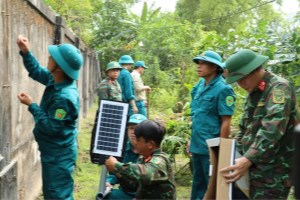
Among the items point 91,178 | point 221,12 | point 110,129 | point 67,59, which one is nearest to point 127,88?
point 91,178

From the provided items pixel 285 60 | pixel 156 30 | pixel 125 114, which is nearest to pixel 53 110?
pixel 125 114

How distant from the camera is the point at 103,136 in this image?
3.56 metres

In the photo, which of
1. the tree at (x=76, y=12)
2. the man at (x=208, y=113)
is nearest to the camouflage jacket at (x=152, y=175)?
the man at (x=208, y=113)

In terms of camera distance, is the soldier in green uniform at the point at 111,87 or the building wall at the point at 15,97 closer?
the building wall at the point at 15,97

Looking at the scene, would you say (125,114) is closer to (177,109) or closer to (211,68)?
(211,68)

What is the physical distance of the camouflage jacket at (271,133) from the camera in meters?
3.14

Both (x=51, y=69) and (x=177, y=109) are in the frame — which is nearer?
(x=51, y=69)

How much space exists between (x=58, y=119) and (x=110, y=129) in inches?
18.7

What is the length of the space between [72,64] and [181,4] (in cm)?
2842

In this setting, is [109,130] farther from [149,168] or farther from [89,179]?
[89,179]

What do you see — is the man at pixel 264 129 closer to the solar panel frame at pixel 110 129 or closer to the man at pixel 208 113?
the solar panel frame at pixel 110 129

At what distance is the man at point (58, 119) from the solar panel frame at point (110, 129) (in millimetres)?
327

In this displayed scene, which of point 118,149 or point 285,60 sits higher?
point 285,60

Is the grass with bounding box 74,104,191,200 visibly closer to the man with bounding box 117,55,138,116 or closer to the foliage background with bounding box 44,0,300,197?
the foliage background with bounding box 44,0,300,197
